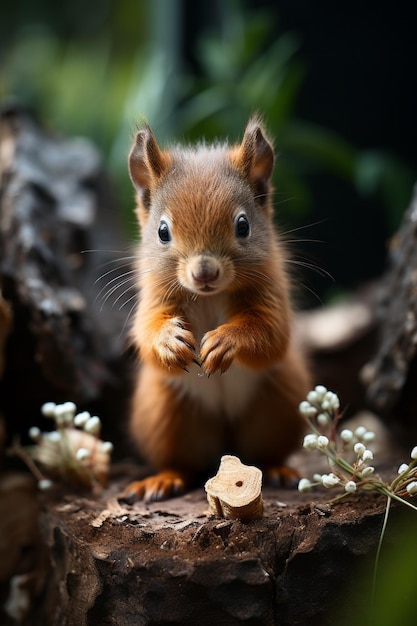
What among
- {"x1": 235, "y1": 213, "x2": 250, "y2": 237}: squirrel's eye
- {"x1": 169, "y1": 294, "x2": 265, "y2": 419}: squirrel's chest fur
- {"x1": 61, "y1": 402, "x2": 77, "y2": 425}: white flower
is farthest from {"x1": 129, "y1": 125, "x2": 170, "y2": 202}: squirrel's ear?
{"x1": 61, "y1": 402, "x2": 77, "y2": 425}: white flower

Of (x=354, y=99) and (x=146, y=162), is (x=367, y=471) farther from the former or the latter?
(x=354, y=99)

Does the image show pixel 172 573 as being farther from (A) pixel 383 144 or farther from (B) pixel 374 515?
(A) pixel 383 144

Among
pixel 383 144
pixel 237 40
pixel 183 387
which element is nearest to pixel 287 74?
pixel 237 40

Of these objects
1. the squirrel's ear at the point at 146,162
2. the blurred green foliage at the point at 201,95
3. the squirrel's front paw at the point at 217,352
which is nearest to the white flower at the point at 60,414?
the squirrel's front paw at the point at 217,352

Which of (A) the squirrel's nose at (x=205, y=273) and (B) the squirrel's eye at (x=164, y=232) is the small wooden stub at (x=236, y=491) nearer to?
(A) the squirrel's nose at (x=205, y=273)

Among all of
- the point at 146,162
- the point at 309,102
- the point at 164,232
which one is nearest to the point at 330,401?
the point at 164,232

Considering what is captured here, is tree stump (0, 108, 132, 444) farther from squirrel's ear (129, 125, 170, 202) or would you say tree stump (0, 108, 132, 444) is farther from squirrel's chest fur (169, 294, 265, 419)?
squirrel's chest fur (169, 294, 265, 419)
